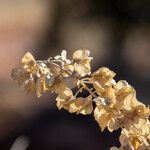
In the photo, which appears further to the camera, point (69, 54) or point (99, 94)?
point (69, 54)

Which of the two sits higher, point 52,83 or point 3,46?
point 52,83

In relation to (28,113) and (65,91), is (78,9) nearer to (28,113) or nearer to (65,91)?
(28,113)

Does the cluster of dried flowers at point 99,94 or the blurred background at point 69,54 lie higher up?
the cluster of dried flowers at point 99,94

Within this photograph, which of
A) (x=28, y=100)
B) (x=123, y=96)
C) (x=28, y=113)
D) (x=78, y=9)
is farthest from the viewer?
(x=28, y=100)

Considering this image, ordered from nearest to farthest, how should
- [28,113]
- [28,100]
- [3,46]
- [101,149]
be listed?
1. [101,149]
2. [28,113]
3. [28,100]
4. [3,46]

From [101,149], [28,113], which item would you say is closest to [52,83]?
[101,149]
